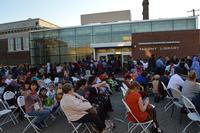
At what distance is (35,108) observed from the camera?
8.04 meters

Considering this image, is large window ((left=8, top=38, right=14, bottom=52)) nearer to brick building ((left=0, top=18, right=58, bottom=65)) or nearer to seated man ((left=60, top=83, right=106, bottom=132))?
brick building ((left=0, top=18, right=58, bottom=65))

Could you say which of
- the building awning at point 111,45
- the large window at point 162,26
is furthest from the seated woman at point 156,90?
the large window at point 162,26

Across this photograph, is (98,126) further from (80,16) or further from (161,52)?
(80,16)

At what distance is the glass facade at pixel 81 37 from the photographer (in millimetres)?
29281

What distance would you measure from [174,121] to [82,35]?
25.7m

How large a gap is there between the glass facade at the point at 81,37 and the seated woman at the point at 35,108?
22.6 meters

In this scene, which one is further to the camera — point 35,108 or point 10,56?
point 10,56

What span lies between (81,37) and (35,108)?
25.4 m

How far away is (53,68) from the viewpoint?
22.1 metres

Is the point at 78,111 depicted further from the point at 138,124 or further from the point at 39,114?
the point at 39,114

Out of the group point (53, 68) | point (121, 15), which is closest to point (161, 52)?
point (53, 68)

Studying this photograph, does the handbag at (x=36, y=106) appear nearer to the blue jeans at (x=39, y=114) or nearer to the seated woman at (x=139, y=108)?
the blue jeans at (x=39, y=114)

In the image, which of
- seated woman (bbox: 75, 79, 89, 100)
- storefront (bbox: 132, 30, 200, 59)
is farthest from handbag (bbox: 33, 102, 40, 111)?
storefront (bbox: 132, 30, 200, 59)

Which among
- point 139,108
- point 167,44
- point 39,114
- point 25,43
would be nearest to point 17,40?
point 25,43
